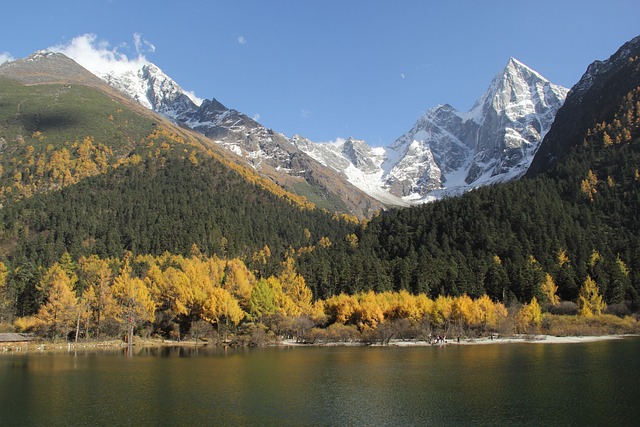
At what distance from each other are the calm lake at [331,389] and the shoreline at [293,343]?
17178mm

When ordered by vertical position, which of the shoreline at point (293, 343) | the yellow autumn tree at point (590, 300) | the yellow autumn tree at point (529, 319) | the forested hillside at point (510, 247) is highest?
the forested hillside at point (510, 247)

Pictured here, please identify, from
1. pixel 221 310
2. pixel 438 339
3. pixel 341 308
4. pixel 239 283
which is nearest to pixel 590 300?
pixel 438 339

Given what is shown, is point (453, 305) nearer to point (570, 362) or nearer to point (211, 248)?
point (570, 362)

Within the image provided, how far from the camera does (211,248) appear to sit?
192 m

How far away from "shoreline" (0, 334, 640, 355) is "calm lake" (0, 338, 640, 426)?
56.4ft

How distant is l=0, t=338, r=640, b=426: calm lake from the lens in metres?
45.6

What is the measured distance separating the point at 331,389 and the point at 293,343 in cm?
6472

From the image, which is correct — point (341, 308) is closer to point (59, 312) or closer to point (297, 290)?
point (297, 290)

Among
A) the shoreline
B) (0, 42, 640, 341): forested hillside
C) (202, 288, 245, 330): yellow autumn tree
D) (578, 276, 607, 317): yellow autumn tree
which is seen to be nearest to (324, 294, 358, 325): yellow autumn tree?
(0, 42, 640, 341): forested hillside

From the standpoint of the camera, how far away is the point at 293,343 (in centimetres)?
12169

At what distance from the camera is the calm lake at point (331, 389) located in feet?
149

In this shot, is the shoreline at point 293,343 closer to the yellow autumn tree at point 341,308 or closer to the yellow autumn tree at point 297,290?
the yellow autumn tree at point 341,308

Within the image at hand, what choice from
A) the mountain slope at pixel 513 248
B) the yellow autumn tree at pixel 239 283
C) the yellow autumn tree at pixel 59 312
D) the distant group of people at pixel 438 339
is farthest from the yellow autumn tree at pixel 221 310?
the distant group of people at pixel 438 339

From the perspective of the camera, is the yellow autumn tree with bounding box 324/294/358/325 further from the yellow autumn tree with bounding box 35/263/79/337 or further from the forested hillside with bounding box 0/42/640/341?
the yellow autumn tree with bounding box 35/263/79/337
